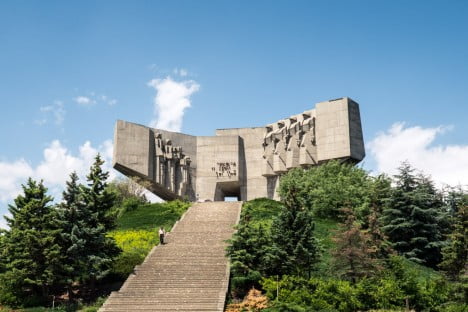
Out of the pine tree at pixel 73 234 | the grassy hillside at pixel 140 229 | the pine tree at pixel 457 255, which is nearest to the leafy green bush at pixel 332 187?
the grassy hillside at pixel 140 229

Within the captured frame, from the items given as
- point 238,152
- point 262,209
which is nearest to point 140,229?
point 262,209

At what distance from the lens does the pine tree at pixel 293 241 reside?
19.5m

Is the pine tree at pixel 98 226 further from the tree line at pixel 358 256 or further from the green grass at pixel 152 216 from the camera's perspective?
the green grass at pixel 152 216

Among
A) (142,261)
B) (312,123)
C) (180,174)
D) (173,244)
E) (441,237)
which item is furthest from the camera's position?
(180,174)

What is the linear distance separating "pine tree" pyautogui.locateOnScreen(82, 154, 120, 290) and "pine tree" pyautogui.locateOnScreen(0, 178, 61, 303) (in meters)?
1.23

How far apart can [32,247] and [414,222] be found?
17979mm

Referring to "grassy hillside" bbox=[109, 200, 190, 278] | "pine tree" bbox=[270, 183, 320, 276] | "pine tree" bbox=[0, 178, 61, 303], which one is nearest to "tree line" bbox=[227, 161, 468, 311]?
"pine tree" bbox=[270, 183, 320, 276]

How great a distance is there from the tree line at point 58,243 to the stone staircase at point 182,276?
1554 millimetres

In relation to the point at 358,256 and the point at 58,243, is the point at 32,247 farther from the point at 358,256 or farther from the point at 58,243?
the point at 358,256

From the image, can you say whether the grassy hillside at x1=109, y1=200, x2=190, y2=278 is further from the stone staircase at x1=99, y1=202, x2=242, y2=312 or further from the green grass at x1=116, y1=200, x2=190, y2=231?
the stone staircase at x1=99, y1=202, x2=242, y2=312

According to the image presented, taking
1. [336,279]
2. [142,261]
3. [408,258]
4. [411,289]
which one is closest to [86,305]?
[142,261]

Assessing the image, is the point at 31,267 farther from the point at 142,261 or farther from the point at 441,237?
the point at 441,237

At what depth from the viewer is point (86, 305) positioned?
19766 millimetres

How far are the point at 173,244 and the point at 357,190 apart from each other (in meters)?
12.5
